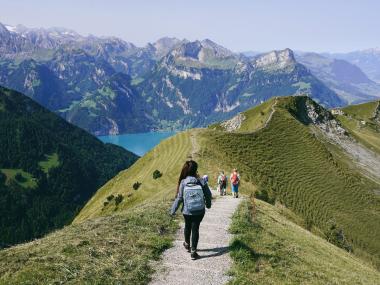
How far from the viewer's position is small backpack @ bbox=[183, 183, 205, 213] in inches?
781

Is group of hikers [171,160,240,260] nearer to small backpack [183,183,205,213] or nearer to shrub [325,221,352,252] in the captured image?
Result: small backpack [183,183,205,213]

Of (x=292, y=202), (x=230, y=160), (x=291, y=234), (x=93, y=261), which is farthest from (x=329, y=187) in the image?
(x=93, y=261)

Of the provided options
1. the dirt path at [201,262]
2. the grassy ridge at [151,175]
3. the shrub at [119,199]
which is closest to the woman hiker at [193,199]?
the dirt path at [201,262]

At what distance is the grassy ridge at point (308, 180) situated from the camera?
Answer: 78.9 m

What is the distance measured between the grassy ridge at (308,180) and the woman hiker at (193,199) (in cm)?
5404

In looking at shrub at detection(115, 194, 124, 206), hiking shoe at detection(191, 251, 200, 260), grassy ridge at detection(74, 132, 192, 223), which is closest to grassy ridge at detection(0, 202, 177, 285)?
hiking shoe at detection(191, 251, 200, 260)

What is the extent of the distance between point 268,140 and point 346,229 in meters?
29.3

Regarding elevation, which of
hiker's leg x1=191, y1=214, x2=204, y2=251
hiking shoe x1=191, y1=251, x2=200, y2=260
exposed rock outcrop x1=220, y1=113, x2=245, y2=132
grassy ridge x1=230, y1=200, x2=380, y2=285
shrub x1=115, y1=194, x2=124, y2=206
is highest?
hiker's leg x1=191, y1=214, x2=204, y2=251

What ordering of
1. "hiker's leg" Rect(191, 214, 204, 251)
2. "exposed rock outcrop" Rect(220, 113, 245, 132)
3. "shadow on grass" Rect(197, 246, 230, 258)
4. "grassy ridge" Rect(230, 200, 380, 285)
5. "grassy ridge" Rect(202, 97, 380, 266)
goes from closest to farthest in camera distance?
"grassy ridge" Rect(230, 200, 380, 285) < "hiker's leg" Rect(191, 214, 204, 251) < "shadow on grass" Rect(197, 246, 230, 258) < "grassy ridge" Rect(202, 97, 380, 266) < "exposed rock outcrop" Rect(220, 113, 245, 132)

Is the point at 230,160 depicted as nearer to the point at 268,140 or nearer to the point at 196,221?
the point at 268,140

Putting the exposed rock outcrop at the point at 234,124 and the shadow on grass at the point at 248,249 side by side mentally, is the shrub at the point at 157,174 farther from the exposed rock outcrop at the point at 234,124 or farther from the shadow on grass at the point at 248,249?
the shadow on grass at the point at 248,249

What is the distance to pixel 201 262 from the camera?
67.6 feet

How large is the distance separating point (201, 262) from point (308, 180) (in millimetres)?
74135

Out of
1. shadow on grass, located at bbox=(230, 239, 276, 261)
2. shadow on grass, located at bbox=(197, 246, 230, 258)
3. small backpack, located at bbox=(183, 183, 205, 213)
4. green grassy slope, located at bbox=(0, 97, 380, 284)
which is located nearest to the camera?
green grassy slope, located at bbox=(0, 97, 380, 284)
